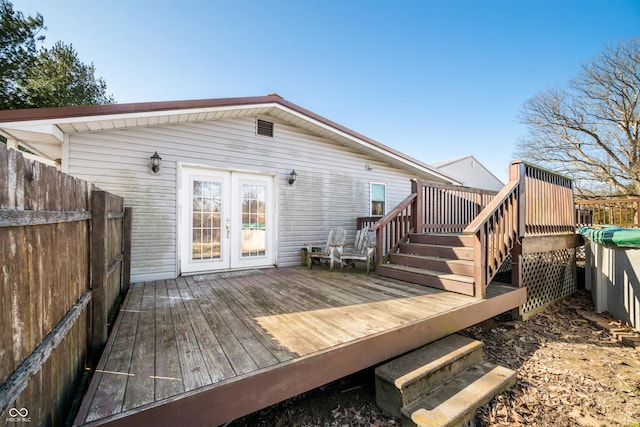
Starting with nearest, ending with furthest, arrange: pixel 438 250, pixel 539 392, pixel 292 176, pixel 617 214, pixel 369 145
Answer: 1. pixel 539 392
2. pixel 438 250
3. pixel 292 176
4. pixel 369 145
5. pixel 617 214

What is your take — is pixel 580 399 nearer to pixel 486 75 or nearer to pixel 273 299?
pixel 273 299

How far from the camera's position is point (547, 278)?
4.39 metres

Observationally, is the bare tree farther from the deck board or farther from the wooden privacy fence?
the wooden privacy fence

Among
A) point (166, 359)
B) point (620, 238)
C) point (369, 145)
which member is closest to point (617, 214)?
point (620, 238)

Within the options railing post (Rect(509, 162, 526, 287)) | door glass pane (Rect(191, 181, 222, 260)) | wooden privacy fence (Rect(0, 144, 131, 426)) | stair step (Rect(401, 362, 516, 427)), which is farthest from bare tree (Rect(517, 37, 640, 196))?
wooden privacy fence (Rect(0, 144, 131, 426))

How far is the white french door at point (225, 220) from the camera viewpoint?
15.0ft

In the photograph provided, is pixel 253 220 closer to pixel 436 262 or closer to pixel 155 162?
pixel 155 162

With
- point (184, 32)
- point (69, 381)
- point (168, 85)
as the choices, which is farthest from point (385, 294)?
point (168, 85)

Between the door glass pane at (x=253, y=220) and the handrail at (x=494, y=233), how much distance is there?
3.65 meters

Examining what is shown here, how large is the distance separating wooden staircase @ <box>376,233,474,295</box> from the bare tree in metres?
15.5

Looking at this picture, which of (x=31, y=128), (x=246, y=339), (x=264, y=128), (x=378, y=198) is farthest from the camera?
(x=378, y=198)

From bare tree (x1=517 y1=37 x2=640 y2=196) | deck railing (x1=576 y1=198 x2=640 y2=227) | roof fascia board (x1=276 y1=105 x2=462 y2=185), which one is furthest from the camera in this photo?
bare tree (x1=517 y1=37 x2=640 y2=196)

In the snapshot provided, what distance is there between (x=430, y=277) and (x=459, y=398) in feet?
6.13

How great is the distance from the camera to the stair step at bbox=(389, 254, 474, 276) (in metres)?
3.48
